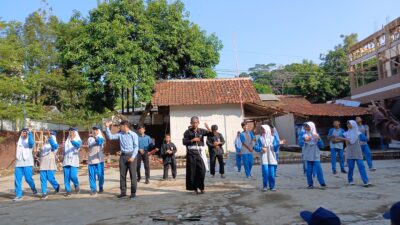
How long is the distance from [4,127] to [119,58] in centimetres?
646

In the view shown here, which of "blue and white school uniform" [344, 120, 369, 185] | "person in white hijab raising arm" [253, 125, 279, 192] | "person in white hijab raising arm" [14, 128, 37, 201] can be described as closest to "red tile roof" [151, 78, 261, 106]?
"person in white hijab raising arm" [14, 128, 37, 201]

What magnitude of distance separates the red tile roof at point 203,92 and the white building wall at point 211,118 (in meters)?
0.51

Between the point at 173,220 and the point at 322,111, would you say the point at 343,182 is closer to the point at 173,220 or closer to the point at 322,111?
the point at 173,220

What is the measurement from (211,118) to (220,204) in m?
13.5

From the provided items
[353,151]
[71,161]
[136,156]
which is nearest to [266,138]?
[353,151]

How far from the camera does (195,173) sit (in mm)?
8688

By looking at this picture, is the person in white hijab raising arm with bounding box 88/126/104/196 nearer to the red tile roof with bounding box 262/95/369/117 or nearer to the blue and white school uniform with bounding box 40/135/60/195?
the blue and white school uniform with bounding box 40/135/60/195

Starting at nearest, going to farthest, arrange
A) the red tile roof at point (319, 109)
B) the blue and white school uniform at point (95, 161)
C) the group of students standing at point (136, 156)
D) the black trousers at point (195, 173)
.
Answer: the black trousers at point (195, 173) < the group of students standing at point (136, 156) < the blue and white school uniform at point (95, 161) < the red tile roof at point (319, 109)

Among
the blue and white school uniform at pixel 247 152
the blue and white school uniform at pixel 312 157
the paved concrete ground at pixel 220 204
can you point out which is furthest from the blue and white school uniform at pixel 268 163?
the blue and white school uniform at pixel 247 152

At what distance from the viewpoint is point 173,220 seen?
6.22 metres

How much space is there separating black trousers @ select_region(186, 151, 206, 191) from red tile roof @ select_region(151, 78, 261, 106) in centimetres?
1162

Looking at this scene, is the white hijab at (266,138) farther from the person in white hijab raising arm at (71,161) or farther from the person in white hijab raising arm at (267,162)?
the person in white hijab raising arm at (71,161)

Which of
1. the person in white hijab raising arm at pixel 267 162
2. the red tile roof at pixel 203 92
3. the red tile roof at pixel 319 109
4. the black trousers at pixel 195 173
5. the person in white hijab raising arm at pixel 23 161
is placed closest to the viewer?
the black trousers at pixel 195 173

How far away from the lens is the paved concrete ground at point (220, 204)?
21.1 feet
